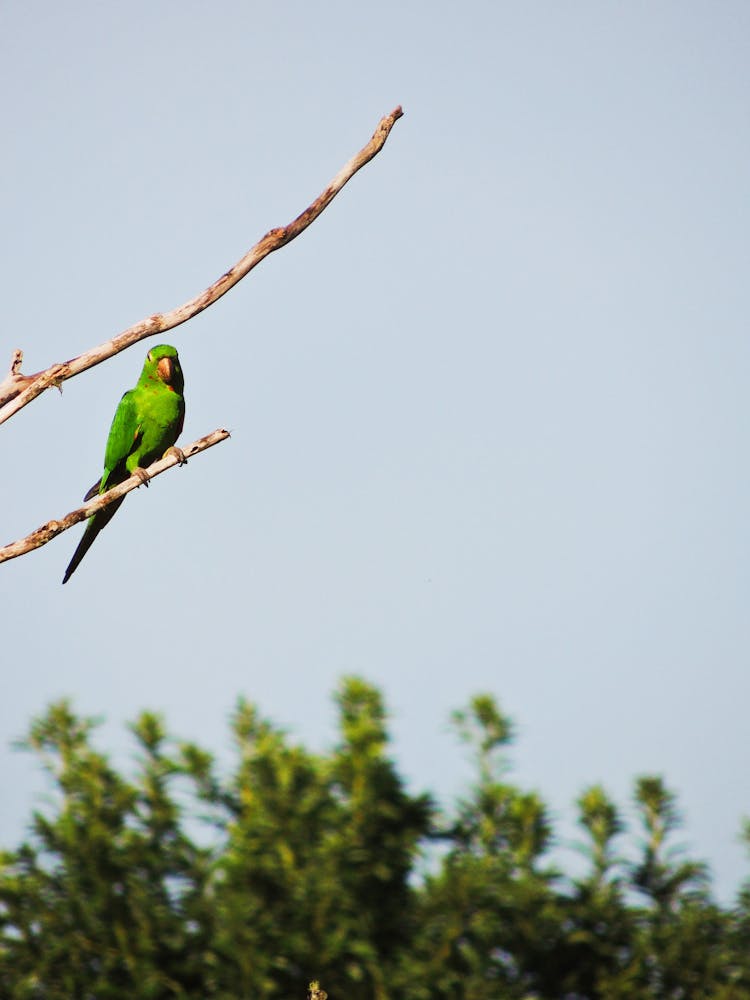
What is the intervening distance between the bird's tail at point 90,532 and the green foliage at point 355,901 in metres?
5.03

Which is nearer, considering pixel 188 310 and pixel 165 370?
pixel 188 310

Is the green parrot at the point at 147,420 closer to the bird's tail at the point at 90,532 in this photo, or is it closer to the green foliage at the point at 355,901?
the bird's tail at the point at 90,532

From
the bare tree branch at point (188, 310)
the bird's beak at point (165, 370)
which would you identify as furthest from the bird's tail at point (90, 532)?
the bare tree branch at point (188, 310)

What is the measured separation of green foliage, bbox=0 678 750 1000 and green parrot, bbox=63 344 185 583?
441cm

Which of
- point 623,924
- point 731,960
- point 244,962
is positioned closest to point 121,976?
point 244,962

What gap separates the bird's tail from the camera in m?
9.06

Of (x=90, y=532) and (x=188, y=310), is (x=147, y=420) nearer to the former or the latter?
(x=90, y=532)

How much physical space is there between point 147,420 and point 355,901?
633cm

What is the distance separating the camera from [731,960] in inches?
532

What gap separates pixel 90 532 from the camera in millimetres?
9305

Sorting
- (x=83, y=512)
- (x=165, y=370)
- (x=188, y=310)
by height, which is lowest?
(x=83, y=512)

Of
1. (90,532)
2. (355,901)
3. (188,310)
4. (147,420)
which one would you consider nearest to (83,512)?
(188,310)

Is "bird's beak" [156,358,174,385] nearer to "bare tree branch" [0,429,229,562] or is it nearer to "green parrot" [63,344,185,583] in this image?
"green parrot" [63,344,185,583]

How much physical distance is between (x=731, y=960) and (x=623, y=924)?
3.91 feet
